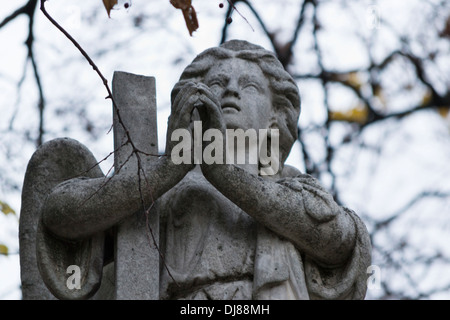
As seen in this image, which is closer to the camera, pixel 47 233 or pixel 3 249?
pixel 47 233

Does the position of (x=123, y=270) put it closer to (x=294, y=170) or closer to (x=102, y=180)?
(x=102, y=180)

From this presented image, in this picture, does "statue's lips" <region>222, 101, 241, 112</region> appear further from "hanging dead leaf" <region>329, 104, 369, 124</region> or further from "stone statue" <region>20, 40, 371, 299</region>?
"hanging dead leaf" <region>329, 104, 369, 124</region>

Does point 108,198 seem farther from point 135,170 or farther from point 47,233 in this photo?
point 47,233

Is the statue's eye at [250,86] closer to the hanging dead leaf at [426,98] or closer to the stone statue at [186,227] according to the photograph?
the stone statue at [186,227]

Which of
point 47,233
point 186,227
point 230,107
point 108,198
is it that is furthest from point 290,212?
point 47,233

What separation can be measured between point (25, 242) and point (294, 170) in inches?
68.7

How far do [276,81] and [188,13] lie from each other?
3.55 feet

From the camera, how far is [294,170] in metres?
8.77

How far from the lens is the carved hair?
28.6 ft

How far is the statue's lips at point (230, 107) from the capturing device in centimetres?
839

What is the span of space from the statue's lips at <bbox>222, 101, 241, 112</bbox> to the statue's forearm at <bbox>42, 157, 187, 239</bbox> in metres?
0.76

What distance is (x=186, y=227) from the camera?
318 inches
